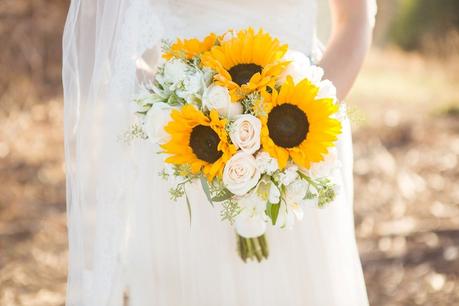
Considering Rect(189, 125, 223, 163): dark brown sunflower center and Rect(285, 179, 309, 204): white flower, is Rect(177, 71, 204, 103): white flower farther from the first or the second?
Rect(285, 179, 309, 204): white flower

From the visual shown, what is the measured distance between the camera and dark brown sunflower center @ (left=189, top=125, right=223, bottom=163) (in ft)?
5.40

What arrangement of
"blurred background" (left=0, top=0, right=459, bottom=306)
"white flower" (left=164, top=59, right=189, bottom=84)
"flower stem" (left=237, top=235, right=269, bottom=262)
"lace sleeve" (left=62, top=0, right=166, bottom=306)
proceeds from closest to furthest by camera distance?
"white flower" (left=164, top=59, right=189, bottom=84) < "lace sleeve" (left=62, top=0, right=166, bottom=306) < "flower stem" (left=237, top=235, right=269, bottom=262) < "blurred background" (left=0, top=0, right=459, bottom=306)

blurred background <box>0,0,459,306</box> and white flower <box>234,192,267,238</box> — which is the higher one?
blurred background <box>0,0,459,306</box>

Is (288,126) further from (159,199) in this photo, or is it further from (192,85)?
(159,199)

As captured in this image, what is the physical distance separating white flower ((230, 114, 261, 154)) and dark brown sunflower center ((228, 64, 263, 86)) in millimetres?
109

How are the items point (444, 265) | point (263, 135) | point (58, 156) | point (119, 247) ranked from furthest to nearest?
point (58, 156) < point (444, 265) < point (119, 247) < point (263, 135)

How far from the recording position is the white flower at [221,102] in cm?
163

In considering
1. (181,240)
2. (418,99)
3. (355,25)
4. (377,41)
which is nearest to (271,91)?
(355,25)

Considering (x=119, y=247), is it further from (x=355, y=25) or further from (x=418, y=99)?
(x=418, y=99)

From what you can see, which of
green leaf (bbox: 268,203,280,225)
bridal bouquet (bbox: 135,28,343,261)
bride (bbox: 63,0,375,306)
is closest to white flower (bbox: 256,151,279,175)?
bridal bouquet (bbox: 135,28,343,261)

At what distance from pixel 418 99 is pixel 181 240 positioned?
605 cm

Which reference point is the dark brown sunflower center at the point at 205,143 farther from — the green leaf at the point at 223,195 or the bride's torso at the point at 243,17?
the bride's torso at the point at 243,17

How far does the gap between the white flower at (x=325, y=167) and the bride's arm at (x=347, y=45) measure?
412mm

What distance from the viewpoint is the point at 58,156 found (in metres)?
6.15
